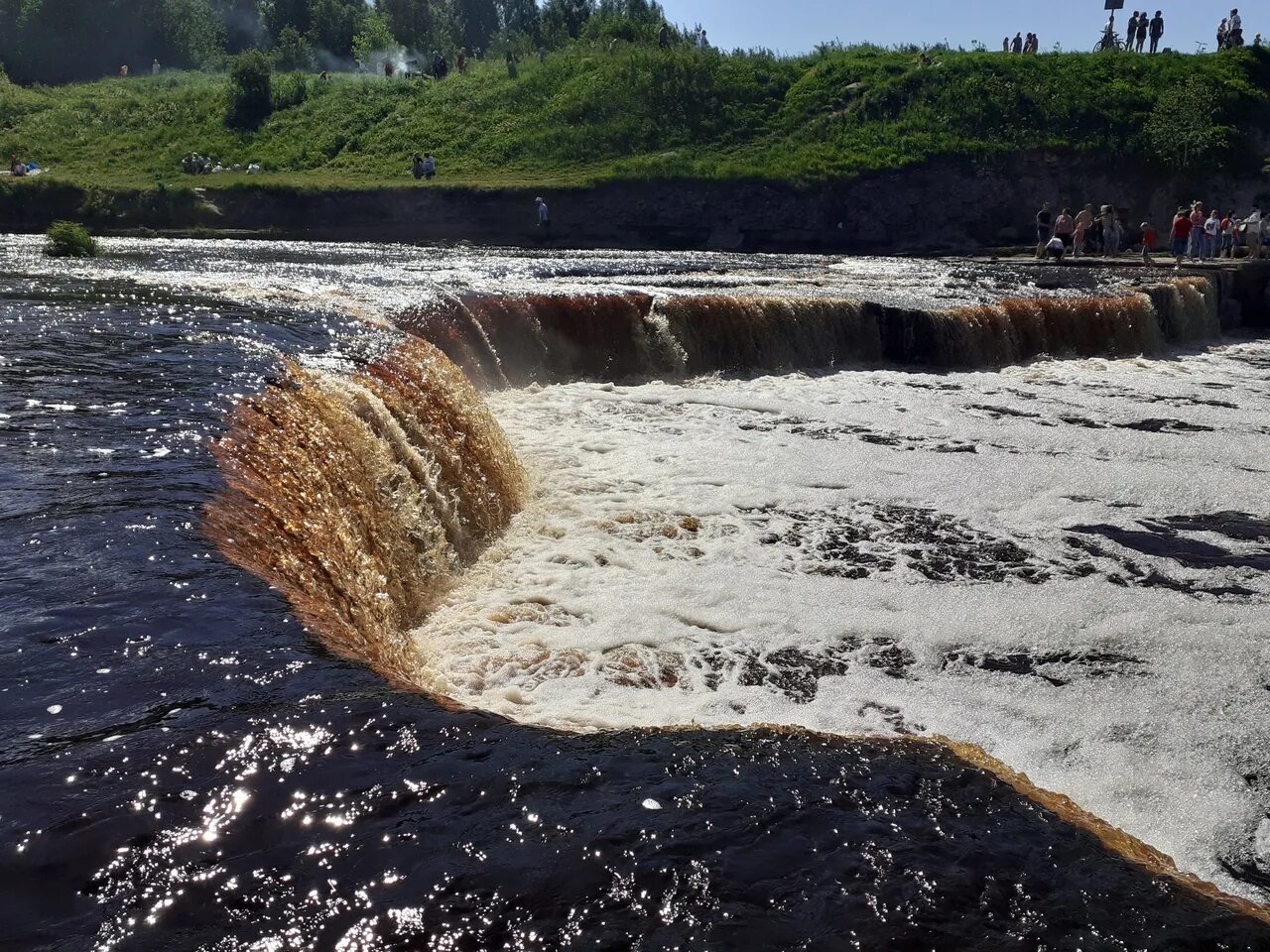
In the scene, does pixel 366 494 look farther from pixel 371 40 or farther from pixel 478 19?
pixel 478 19

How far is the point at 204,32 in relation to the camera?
59125 mm

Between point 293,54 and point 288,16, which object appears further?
point 288,16

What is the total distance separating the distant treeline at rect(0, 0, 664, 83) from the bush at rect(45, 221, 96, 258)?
116 feet

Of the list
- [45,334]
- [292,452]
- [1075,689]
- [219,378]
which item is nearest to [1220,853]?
[1075,689]

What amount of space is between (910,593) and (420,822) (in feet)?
16.4

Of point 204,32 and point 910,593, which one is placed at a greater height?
point 204,32

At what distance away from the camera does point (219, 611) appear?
15.0 ft

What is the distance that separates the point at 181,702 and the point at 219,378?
5.24 metres

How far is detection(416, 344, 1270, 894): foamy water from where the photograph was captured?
5496 millimetres

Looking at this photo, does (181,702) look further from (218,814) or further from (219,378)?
(219,378)

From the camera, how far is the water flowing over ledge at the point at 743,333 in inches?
559

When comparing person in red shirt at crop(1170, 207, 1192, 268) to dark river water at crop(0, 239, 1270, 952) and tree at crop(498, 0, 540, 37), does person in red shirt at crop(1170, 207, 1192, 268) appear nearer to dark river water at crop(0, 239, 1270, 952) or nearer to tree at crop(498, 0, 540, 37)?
dark river water at crop(0, 239, 1270, 952)

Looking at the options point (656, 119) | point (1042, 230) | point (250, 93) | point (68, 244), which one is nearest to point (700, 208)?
point (656, 119)

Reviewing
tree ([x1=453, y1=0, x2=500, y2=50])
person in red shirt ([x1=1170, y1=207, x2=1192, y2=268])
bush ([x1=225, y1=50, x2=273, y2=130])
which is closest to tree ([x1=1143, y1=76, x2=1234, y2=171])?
person in red shirt ([x1=1170, y1=207, x2=1192, y2=268])
